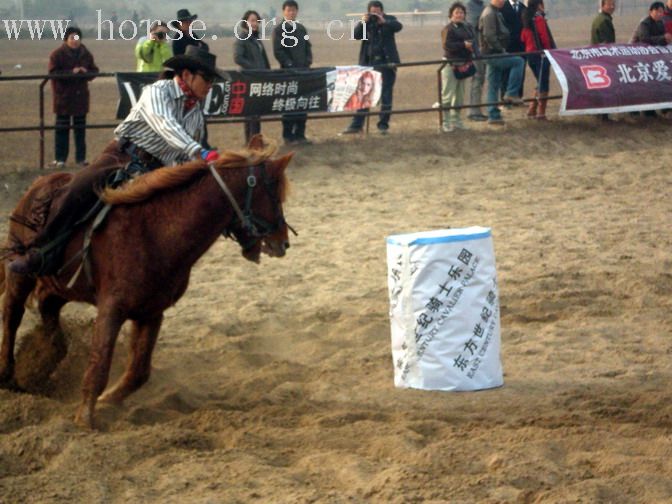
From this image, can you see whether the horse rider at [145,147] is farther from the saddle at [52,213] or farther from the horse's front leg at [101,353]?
the horse's front leg at [101,353]

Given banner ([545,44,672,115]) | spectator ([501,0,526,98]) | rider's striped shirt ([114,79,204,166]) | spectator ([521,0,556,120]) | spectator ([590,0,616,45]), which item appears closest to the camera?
rider's striped shirt ([114,79,204,166])

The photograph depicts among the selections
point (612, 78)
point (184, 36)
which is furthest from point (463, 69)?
point (184, 36)

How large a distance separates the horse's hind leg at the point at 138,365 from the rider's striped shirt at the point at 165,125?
1013 millimetres

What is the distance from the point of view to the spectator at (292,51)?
14266mm

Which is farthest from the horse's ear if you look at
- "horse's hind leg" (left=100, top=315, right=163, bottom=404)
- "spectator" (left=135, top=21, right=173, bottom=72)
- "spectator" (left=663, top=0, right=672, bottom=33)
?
"spectator" (left=663, top=0, right=672, bottom=33)

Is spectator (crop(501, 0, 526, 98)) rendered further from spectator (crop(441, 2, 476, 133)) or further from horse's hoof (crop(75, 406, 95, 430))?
horse's hoof (crop(75, 406, 95, 430))

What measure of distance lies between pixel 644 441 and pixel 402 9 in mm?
69917

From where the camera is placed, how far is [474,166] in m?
13.6

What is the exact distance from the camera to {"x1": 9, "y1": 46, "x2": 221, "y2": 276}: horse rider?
636 centimetres

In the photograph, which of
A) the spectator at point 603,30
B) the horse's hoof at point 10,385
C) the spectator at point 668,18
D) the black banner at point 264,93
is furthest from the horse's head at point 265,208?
the spectator at point 668,18

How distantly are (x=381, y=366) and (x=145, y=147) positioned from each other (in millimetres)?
2219

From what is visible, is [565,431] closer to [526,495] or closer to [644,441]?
[644,441]

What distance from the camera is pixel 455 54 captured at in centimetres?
1519

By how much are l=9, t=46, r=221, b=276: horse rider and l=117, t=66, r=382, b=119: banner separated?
249 inches
